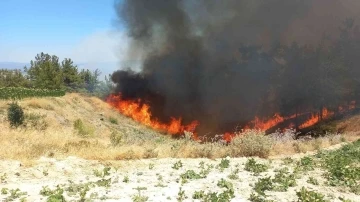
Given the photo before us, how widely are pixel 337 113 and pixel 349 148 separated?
20.5 meters

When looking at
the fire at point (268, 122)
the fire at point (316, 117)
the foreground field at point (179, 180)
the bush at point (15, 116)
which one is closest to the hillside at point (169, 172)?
the foreground field at point (179, 180)

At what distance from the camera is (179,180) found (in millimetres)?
8250

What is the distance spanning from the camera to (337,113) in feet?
104

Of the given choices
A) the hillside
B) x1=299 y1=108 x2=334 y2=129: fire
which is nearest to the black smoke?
x1=299 y1=108 x2=334 y2=129: fire

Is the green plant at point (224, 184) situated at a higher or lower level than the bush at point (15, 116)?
lower

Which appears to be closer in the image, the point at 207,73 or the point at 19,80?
the point at 207,73

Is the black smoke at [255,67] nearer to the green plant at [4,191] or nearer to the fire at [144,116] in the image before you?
the fire at [144,116]

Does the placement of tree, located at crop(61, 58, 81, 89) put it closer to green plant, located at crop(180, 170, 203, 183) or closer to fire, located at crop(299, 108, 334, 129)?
fire, located at crop(299, 108, 334, 129)

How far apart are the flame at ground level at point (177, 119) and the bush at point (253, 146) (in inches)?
520

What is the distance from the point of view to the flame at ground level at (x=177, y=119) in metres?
32.6

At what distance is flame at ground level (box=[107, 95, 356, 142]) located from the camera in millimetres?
32562

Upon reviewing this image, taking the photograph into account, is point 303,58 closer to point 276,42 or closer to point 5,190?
point 276,42

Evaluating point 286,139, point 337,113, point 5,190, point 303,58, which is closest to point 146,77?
point 303,58

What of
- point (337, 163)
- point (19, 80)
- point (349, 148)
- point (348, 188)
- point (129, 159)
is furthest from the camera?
point (19, 80)
